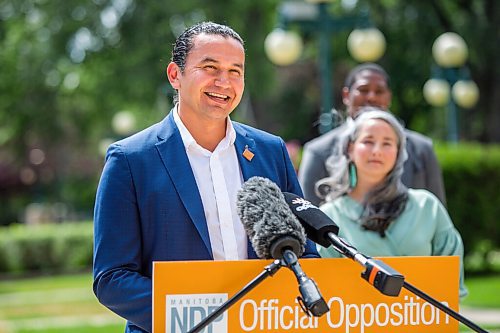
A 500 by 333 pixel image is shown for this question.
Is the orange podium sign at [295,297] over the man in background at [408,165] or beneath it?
beneath

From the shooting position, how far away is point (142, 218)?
10.2ft

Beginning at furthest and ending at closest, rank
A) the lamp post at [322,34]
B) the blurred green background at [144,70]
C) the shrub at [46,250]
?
the blurred green background at [144,70]
the shrub at [46,250]
the lamp post at [322,34]

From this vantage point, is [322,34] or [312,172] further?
[322,34]

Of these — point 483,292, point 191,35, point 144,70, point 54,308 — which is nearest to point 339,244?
point 191,35

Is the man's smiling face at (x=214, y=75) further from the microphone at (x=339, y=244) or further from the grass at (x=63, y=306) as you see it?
the grass at (x=63, y=306)

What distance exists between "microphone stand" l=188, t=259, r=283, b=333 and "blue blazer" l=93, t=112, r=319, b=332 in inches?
18.4

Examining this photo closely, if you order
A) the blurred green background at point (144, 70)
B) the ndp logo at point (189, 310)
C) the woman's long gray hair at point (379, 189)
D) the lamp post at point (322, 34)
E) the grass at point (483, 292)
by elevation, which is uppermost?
the blurred green background at point (144, 70)

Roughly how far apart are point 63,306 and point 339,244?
12.6m

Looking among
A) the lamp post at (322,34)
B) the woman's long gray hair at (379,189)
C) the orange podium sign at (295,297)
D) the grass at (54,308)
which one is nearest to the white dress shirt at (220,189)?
the orange podium sign at (295,297)

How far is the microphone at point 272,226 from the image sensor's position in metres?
2.60

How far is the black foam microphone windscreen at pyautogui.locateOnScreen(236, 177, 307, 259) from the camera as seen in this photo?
105 inches

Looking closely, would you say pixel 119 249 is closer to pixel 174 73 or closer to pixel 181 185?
pixel 181 185

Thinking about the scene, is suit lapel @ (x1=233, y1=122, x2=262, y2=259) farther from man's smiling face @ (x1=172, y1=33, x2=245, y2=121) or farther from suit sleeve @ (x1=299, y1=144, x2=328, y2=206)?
suit sleeve @ (x1=299, y1=144, x2=328, y2=206)

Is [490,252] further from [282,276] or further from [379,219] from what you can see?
[282,276]
